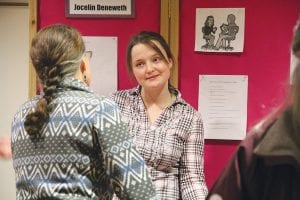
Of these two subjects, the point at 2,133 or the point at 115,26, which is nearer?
A: the point at 115,26

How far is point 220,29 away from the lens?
2568mm

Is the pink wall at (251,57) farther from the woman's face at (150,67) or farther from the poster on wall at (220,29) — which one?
the woman's face at (150,67)

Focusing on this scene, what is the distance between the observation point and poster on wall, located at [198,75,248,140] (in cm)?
259

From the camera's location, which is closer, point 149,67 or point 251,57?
point 149,67

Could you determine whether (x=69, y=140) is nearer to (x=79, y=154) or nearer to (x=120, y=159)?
(x=79, y=154)

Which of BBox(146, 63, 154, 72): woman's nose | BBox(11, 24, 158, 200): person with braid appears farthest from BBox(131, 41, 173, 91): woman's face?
BBox(11, 24, 158, 200): person with braid

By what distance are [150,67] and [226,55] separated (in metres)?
0.51

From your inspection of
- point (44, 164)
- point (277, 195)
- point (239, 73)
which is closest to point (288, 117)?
point (277, 195)

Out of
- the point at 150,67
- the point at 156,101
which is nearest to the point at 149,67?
the point at 150,67

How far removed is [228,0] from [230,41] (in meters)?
0.22

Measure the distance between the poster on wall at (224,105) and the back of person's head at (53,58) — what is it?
3.89 ft

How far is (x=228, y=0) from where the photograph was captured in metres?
2.57

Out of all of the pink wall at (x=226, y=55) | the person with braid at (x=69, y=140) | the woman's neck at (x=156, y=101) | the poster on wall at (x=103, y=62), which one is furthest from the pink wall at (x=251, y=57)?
the person with braid at (x=69, y=140)

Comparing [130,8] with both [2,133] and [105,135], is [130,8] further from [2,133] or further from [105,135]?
[2,133]
